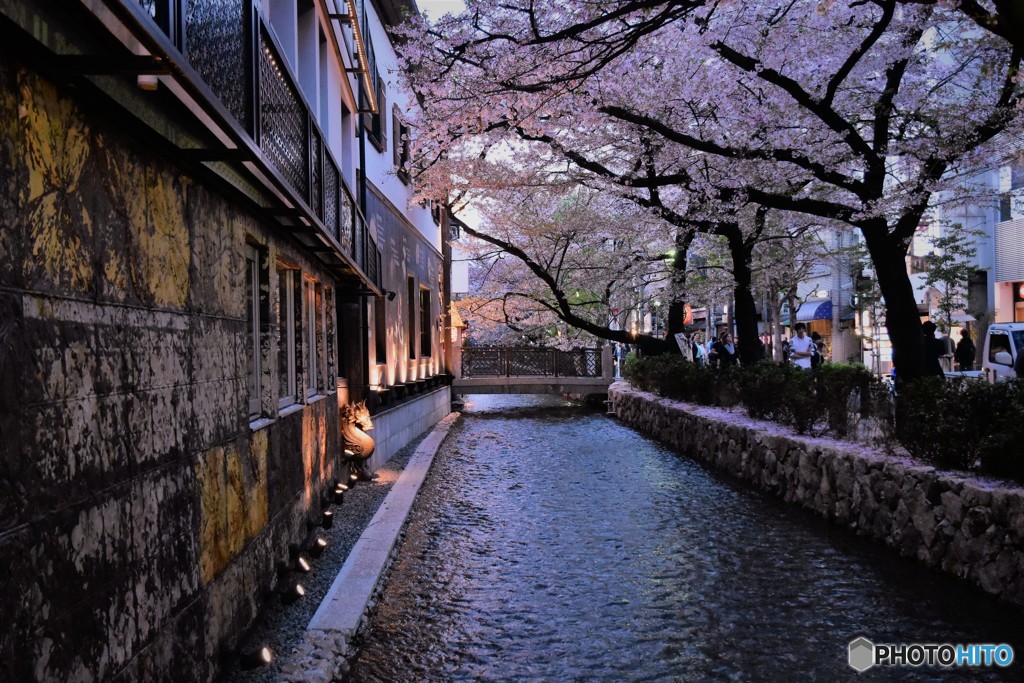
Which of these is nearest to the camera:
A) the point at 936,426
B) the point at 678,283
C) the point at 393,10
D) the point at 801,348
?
the point at 936,426

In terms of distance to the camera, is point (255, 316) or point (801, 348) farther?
point (801, 348)

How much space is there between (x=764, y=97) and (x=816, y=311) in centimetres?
3223

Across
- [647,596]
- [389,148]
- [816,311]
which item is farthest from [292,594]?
[816,311]

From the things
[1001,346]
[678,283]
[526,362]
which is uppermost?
[678,283]

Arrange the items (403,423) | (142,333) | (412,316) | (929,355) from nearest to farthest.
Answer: (142,333) < (929,355) < (403,423) < (412,316)

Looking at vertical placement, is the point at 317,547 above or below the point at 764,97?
below

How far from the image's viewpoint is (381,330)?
17.4 metres

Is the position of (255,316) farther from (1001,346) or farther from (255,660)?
(1001,346)

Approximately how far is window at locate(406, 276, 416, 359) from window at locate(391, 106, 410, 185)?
2.78 m

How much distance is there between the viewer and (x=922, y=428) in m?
8.05

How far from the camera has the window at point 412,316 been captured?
22.0 m

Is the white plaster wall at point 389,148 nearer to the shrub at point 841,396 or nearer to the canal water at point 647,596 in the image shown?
the canal water at point 647,596

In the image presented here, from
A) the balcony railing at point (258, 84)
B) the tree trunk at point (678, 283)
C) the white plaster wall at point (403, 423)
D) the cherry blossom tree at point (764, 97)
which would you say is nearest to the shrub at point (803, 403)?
the cherry blossom tree at point (764, 97)

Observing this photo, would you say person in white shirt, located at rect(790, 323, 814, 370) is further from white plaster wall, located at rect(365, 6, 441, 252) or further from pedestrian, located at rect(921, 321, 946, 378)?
white plaster wall, located at rect(365, 6, 441, 252)
